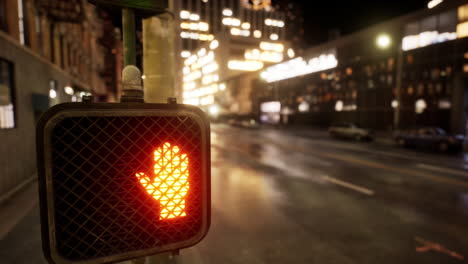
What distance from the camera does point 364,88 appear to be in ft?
112

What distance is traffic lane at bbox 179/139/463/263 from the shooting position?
415cm

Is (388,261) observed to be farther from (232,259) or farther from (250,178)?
(250,178)

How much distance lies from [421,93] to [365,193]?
26.8 metres

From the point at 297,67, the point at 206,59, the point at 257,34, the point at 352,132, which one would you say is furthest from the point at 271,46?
the point at 352,132

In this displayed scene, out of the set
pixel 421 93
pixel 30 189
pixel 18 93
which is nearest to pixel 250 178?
pixel 30 189

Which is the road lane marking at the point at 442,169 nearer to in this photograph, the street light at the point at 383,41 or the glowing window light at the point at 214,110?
the street light at the point at 383,41

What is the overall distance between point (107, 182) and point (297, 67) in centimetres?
4798

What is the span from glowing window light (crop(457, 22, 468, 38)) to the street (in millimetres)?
21582

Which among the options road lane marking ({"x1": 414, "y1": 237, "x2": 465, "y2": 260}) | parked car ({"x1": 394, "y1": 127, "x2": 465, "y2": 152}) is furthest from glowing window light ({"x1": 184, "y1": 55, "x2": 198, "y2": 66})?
road lane marking ({"x1": 414, "y1": 237, "x2": 465, "y2": 260})

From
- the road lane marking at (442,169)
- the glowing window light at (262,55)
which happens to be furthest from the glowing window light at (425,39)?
the glowing window light at (262,55)

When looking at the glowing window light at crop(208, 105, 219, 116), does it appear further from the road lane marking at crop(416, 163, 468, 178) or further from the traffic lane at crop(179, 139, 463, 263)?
the traffic lane at crop(179, 139, 463, 263)

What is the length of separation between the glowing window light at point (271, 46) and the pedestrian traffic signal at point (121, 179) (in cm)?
9732

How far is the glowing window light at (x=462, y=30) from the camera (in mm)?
23828

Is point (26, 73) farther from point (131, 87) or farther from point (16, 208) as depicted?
point (131, 87)
